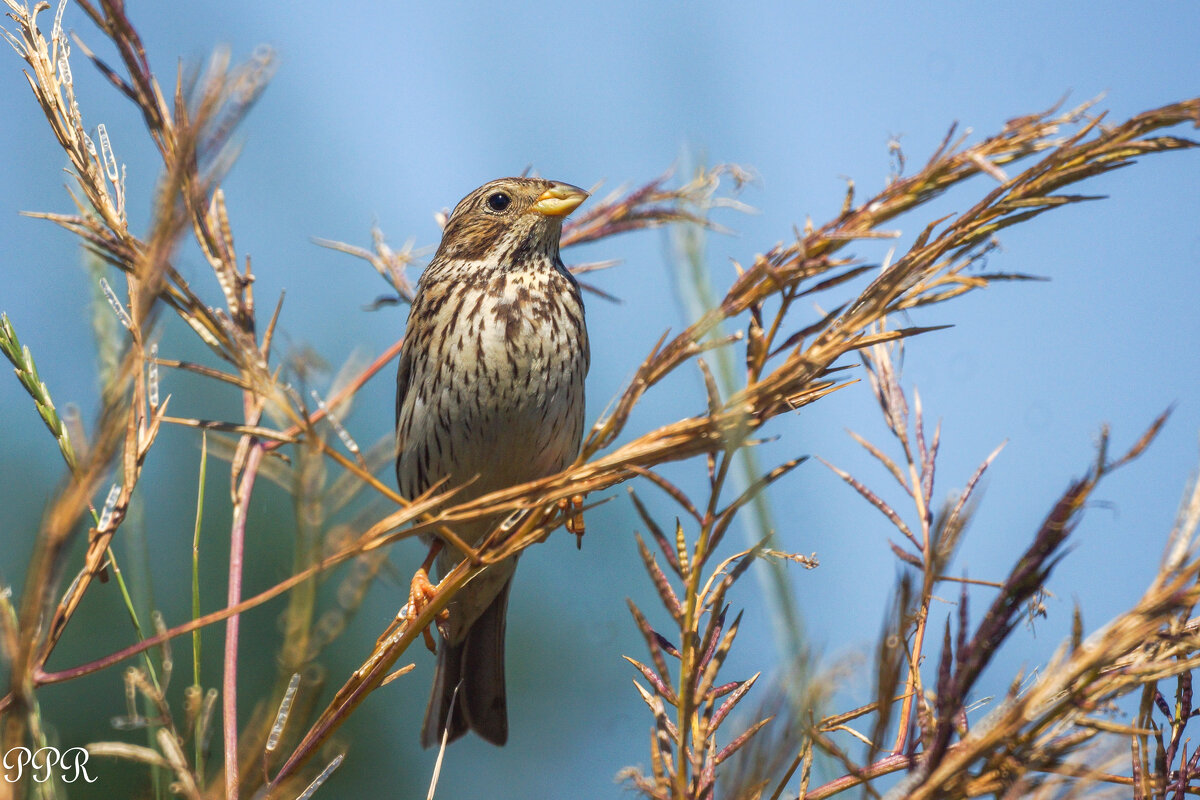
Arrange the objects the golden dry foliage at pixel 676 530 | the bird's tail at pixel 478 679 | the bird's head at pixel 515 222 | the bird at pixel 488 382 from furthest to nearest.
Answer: the bird's head at pixel 515 222, the bird's tail at pixel 478 679, the bird at pixel 488 382, the golden dry foliage at pixel 676 530

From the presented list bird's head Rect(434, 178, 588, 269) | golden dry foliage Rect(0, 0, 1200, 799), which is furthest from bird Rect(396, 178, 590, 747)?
golden dry foliage Rect(0, 0, 1200, 799)

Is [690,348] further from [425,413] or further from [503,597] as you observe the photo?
[503,597]

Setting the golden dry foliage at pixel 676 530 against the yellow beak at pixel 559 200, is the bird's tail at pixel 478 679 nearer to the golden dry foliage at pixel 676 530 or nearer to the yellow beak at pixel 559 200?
the yellow beak at pixel 559 200

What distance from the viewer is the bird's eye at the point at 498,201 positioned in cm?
391

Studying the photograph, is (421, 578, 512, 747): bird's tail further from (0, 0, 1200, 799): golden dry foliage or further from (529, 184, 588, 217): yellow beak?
(0, 0, 1200, 799): golden dry foliage

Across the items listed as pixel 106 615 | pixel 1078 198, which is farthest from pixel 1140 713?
Result: pixel 106 615

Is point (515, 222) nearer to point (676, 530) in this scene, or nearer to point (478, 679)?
point (478, 679)

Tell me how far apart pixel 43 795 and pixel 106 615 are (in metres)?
5.05

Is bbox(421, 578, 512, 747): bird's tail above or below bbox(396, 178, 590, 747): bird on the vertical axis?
below

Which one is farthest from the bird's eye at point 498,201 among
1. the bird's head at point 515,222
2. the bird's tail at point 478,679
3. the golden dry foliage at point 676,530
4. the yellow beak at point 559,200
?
the golden dry foliage at point 676,530

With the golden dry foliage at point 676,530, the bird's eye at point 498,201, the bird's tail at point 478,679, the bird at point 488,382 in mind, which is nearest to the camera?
the golden dry foliage at point 676,530

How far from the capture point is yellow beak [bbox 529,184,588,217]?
371 cm

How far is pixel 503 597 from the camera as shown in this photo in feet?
12.9

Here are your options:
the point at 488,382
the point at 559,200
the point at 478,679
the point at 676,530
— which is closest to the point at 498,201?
the point at 559,200
